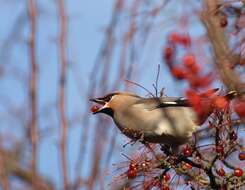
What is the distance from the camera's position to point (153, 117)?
3.10m

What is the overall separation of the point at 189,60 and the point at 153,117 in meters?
1.13

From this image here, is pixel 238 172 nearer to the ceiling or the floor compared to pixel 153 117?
nearer to the floor

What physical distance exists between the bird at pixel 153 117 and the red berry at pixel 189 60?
0.75m

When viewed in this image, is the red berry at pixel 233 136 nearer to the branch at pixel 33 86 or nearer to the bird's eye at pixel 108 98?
the bird's eye at pixel 108 98

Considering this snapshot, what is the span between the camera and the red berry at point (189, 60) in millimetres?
1965

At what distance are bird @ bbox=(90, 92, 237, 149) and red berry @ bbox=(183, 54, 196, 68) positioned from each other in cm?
75

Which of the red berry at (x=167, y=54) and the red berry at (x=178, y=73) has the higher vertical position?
the red berry at (x=167, y=54)

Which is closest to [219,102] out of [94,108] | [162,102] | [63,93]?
[162,102]

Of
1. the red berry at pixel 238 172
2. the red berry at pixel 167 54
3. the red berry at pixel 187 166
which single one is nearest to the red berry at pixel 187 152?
the red berry at pixel 187 166

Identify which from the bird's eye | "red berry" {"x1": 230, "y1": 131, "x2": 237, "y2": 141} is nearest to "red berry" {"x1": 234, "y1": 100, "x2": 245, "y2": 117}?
"red berry" {"x1": 230, "y1": 131, "x2": 237, "y2": 141}

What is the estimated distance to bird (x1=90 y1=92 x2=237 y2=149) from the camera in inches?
115

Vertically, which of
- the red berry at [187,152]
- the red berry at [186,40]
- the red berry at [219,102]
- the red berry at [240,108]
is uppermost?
the red berry at [186,40]

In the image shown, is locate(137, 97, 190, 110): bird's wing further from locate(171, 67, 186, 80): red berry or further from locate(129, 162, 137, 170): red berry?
locate(171, 67, 186, 80): red berry

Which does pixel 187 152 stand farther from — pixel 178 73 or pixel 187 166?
pixel 178 73
